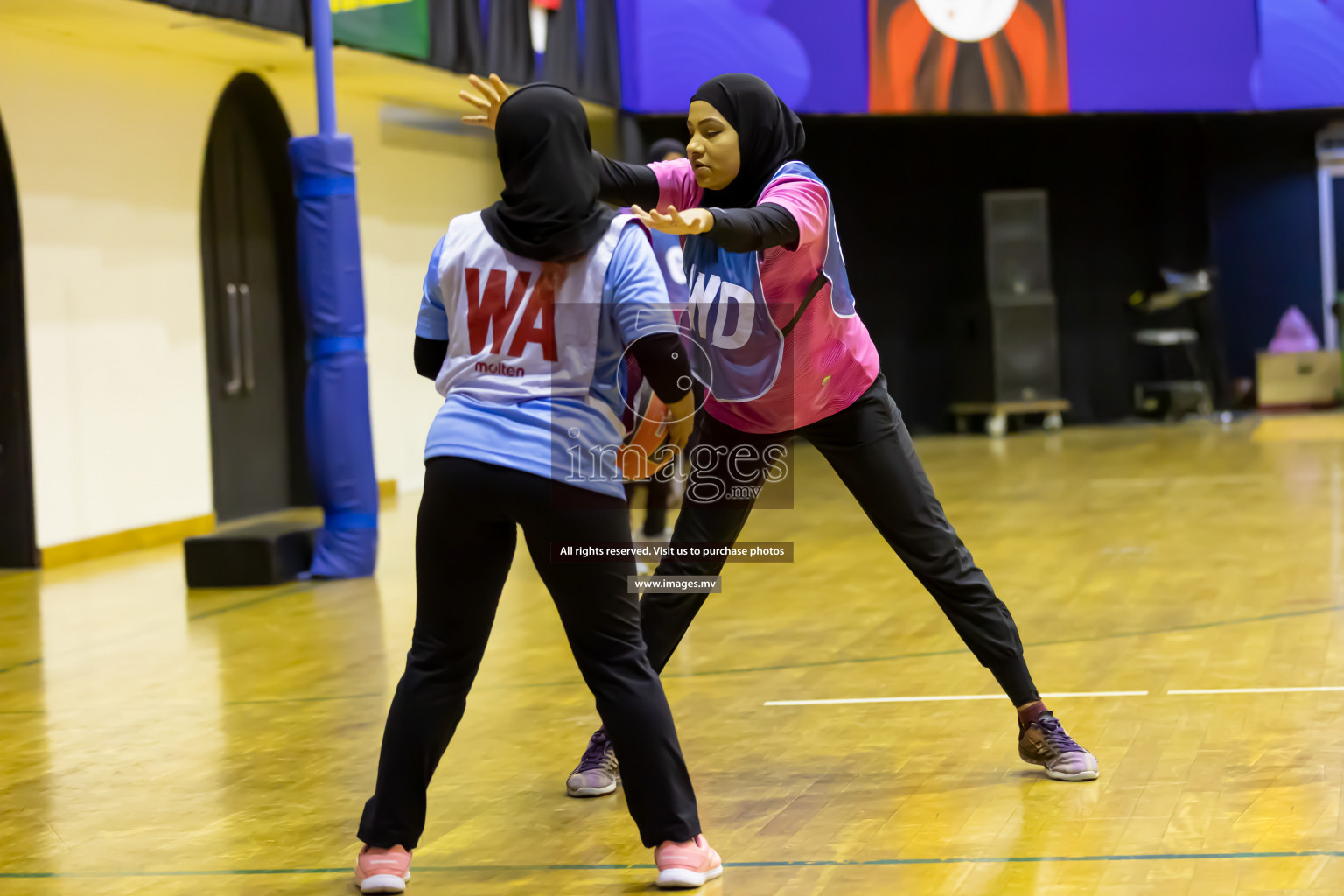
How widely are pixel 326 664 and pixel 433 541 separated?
92.3 inches

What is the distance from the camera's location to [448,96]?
10289mm

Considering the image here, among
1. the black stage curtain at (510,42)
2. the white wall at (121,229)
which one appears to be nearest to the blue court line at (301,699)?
the white wall at (121,229)

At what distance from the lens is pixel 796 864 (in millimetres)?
2662

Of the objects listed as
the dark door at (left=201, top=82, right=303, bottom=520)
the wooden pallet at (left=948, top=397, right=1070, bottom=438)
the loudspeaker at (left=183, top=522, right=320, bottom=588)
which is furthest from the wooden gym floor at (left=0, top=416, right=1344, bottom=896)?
the wooden pallet at (left=948, top=397, right=1070, bottom=438)

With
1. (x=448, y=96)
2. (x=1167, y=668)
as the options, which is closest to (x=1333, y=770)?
(x=1167, y=668)

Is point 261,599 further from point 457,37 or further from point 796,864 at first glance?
point 457,37

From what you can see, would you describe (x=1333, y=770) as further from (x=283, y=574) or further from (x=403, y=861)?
(x=283, y=574)

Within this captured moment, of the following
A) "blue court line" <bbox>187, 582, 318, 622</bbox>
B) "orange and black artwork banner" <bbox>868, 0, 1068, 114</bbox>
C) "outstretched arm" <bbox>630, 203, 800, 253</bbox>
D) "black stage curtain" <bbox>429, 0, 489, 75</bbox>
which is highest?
"orange and black artwork banner" <bbox>868, 0, 1068, 114</bbox>

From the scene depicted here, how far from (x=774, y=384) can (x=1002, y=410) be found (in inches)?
410

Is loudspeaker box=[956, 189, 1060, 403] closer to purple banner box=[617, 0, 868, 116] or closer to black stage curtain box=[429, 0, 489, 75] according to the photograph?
purple banner box=[617, 0, 868, 116]

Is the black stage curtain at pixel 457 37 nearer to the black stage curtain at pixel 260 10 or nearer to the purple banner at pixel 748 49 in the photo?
the black stage curtain at pixel 260 10

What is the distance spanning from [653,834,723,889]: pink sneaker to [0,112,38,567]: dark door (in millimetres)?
5683

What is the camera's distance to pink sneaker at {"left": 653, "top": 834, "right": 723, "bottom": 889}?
253 cm

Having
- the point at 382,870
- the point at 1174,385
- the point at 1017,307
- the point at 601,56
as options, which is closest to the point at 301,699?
the point at 382,870
